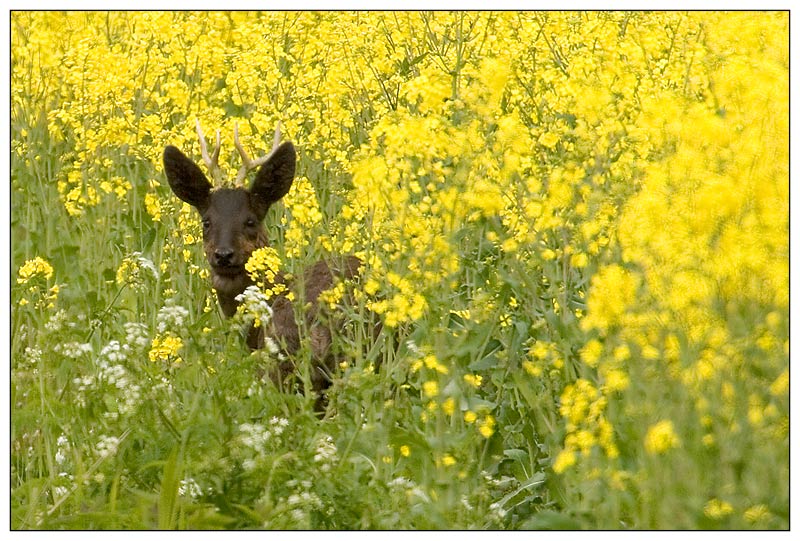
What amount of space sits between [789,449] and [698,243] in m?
0.73

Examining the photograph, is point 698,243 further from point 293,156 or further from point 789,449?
point 293,156

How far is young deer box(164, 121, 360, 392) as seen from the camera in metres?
7.77

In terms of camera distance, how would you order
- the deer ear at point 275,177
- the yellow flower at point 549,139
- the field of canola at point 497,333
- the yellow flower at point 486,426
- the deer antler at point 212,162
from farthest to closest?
the deer antler at point 212,162
the deer ear at point 275,177
the yellow flower at point 549,139
the yellow flower at point 486,426
the field of canola at point 497,333

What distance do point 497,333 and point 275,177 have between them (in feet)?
6.20

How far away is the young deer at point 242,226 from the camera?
777cm

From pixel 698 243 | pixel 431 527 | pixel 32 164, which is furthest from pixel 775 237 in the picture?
pixel 32 164

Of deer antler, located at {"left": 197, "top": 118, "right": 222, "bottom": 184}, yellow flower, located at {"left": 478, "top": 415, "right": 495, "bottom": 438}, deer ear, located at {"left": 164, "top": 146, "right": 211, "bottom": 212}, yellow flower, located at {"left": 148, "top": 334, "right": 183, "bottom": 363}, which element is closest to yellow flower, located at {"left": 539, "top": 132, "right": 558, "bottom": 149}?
yellow flower, located at {"left": 478, "top": 415, "right": 495, "bottom": 438}

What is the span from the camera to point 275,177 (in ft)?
26.5

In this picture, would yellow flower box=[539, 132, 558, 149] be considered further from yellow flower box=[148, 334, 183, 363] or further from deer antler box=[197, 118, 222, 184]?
deer antler box=[197, 118, 222, 184]

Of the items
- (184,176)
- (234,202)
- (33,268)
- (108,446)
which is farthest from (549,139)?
(33,268)

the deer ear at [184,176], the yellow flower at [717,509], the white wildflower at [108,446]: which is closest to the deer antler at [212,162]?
the deer ear at [184,176]

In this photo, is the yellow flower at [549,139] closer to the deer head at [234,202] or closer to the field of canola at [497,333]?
the field of canola at [497,333]

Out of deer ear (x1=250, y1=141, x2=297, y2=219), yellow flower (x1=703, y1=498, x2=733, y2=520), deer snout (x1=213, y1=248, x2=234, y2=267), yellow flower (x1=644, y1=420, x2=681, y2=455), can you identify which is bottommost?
yellow flower (x1=703, y1=498, x2=733, y2=520)

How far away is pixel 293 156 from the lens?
315 inches
